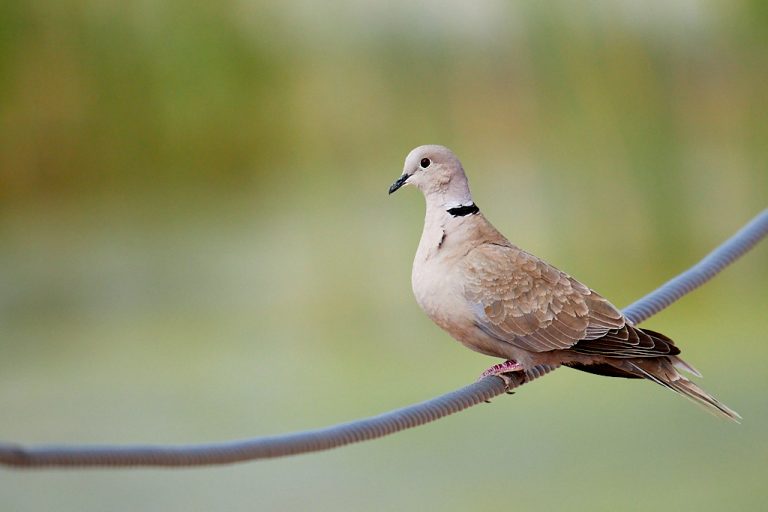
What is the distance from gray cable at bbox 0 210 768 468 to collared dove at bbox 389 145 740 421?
6cm

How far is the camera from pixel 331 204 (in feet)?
15.1

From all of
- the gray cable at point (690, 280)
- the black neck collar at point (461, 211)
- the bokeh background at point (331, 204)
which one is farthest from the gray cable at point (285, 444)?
the bokeh background at point (331, 204)

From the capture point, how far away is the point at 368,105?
14.9 feet

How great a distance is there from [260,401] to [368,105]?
4.17 feet

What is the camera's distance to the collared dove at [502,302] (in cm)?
158

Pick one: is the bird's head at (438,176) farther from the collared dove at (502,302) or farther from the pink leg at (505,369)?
the pink leg at (505,369)

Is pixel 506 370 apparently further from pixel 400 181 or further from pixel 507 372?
pixel 400 181

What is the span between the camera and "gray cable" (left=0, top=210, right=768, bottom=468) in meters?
0.92

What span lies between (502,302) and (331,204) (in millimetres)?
3050

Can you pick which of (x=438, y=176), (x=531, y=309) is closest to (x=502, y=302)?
(x=531, y=309)

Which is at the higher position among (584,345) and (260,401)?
(584,345)

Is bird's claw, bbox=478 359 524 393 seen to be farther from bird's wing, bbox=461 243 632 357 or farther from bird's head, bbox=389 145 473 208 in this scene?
bird's head, bbox=389 145 473 208

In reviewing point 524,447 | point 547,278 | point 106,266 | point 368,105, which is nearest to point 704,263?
point 547,278

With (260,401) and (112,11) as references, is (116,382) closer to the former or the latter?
(260,401)
